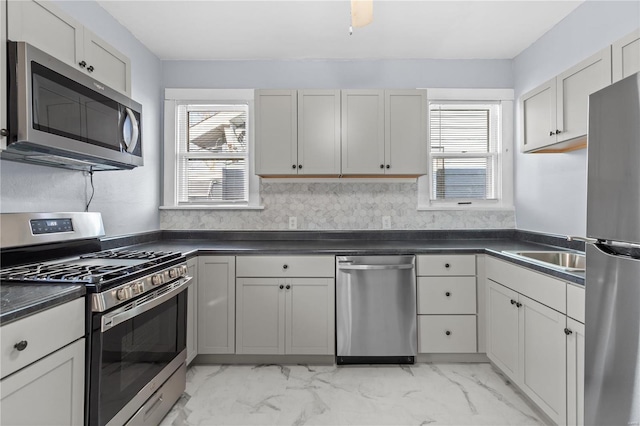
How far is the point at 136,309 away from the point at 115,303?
0.16m

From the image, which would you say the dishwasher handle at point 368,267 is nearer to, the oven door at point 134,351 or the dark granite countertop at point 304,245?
the dark granite countertop at point 304,245

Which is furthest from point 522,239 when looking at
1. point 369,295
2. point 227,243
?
point 227,243

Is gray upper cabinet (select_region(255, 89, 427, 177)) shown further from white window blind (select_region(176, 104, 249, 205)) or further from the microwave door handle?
the microwave door handle

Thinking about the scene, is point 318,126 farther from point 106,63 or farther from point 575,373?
point 575,373

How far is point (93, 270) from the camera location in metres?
1.59

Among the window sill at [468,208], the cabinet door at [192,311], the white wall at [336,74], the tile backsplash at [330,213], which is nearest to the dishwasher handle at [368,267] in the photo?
the tile backsplash at [330,213]

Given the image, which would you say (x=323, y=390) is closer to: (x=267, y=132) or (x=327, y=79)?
(x=267, y=132)

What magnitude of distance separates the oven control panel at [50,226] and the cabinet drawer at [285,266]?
3.62ft

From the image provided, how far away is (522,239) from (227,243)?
2699 mm

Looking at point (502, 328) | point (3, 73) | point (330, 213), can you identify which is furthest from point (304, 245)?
point (3, 73)

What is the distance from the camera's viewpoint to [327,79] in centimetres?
326

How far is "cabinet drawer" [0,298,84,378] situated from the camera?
1033 millimetres

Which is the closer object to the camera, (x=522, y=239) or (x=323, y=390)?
(x=323, y=390)

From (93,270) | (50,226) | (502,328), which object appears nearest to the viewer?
(93,270)
